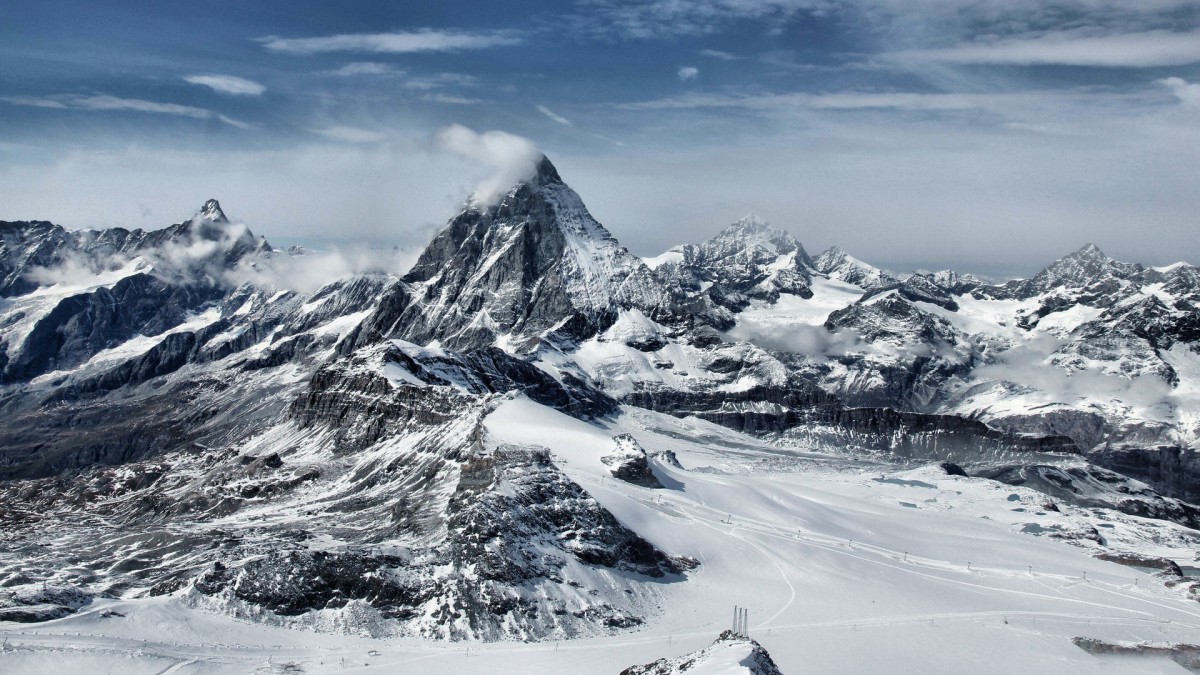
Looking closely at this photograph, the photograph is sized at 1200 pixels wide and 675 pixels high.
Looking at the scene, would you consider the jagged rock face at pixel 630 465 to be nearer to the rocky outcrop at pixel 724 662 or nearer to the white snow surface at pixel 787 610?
the white snow surface at pixel 787 610

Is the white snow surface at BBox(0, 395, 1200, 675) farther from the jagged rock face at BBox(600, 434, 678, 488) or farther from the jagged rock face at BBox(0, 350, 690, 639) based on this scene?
the jagged rock face at BBox(0, 350, 690, 639)

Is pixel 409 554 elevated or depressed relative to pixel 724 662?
depressed

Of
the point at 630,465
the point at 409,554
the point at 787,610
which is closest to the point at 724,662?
the point at 787,610

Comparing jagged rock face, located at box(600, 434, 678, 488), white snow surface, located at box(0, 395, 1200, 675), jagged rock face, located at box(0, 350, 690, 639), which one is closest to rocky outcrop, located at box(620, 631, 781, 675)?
white snow surface, located at box(0, 395, 1200, 675)

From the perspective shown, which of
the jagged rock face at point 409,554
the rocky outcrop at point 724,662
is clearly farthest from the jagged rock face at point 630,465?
the rocky outcrop at point 724,662

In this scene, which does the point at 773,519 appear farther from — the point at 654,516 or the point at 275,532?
the point at 275,532

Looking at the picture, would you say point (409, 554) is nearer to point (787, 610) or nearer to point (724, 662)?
point (787, 610)

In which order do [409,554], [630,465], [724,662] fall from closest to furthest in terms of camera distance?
[724,662]
[409,554]
[630,465]

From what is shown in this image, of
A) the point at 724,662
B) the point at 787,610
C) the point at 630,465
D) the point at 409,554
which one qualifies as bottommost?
the point at 787,610
